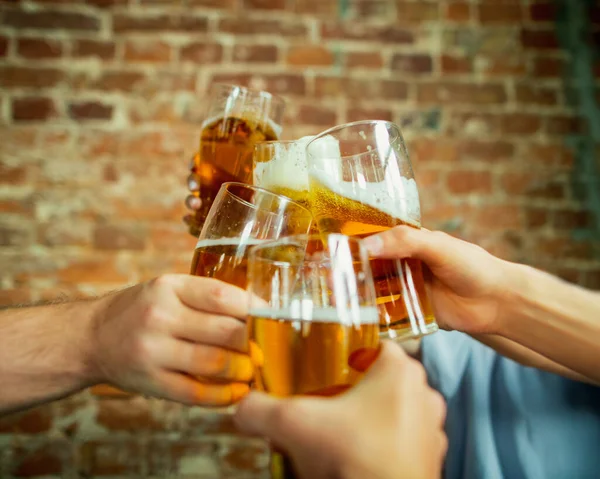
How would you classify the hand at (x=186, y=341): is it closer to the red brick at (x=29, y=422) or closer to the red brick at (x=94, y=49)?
the red brick at (x=29, y=422)

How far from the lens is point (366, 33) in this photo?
1527 mm

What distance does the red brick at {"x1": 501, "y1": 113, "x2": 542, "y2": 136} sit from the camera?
1535mm

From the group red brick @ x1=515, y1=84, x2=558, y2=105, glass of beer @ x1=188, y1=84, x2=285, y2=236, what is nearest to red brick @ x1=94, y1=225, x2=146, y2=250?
glass of beer @ x1=188, y1=84, x2=285, y2=236

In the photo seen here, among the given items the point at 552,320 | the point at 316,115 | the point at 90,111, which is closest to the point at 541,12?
the point at 316,115

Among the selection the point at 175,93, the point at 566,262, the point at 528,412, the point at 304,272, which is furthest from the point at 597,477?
the point at 175,93

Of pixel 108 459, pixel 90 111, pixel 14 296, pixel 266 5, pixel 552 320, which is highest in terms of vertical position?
pixel 266 5

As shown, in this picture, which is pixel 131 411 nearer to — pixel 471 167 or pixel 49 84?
pixel 49 84

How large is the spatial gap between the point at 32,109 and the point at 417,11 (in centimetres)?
127

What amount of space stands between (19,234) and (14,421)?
55 centimetres

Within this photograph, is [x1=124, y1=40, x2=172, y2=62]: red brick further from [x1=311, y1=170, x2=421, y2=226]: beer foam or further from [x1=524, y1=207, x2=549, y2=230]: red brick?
[x1=524, y1=207, x2=549, y2=230]: red brick

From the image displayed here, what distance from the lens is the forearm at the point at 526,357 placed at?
789mm

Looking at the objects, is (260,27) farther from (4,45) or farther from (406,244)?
(406,244)

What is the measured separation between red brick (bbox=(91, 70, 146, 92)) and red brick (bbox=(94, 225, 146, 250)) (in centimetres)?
44

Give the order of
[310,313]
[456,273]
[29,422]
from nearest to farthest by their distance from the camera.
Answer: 1. [310,313]
2. [456,273]
3. [29,422]
